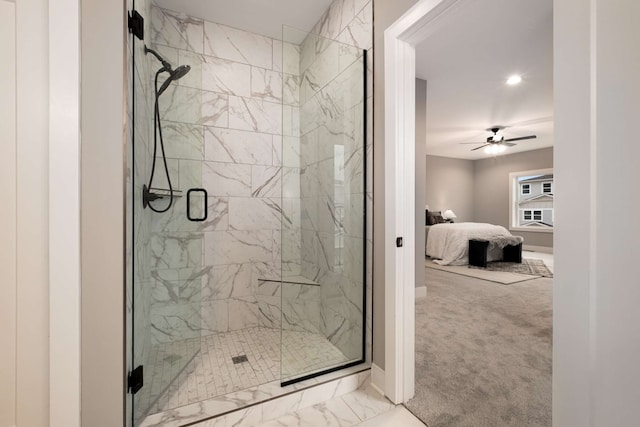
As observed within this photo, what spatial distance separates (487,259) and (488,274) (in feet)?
3.68

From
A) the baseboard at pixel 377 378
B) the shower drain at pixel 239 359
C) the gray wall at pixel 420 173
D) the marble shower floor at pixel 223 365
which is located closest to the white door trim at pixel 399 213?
the baseboard at pixel 377 378

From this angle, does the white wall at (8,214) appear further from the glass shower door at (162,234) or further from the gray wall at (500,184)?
the gray wall at (500,184)

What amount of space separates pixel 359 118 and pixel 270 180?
3.83 feet

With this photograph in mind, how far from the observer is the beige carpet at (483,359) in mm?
1477

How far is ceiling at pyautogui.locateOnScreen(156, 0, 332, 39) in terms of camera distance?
2203 millimetres

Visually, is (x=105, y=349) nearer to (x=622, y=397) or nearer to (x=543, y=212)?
(x=622, y=397)

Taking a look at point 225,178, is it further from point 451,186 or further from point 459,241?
point 451,186

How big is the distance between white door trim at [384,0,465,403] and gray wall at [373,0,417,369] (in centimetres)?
6

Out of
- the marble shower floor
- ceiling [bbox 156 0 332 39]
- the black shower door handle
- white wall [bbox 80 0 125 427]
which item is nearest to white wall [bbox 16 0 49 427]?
white wall [bbox 80 0 125 427]

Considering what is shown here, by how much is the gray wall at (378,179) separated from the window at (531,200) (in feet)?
25.8

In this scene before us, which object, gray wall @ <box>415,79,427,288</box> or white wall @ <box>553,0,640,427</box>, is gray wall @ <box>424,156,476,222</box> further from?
white wall @ <box>553,0,640,427</box>

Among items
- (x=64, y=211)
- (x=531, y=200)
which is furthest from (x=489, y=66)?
(x=531, y=200)

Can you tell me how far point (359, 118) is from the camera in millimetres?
1884

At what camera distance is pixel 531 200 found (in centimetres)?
762
